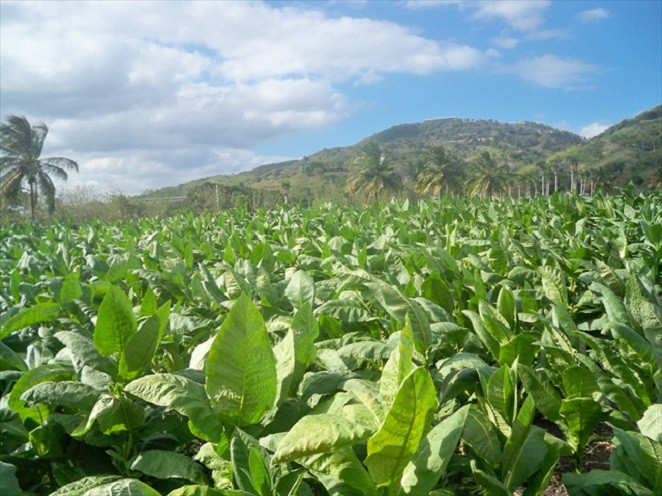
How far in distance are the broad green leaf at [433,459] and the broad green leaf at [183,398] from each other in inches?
15.8

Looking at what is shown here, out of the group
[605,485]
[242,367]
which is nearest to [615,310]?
[605,485]

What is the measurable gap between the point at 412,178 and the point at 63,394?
10749cm

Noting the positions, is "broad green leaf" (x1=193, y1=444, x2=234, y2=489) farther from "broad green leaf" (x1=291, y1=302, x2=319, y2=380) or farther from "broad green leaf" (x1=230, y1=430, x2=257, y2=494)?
"broad green leaf" (x1=291, y1=302, x2=319, y2=380)

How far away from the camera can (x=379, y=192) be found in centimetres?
7962

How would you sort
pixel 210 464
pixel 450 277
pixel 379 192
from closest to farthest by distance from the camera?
pixel 210 464 < pixel 450 277 < pixel 379 192

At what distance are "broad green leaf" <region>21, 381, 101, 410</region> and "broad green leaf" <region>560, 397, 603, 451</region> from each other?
3.54ft

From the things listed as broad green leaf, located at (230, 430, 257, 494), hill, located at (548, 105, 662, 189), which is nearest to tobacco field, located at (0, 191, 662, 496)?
broad green leaf, located at (230, 430, 257, 494)

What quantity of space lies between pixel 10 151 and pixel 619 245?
64.6 metres

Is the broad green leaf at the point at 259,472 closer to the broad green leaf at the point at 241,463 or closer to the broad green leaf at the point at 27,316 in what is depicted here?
the broad green leaf at the point at 241,463

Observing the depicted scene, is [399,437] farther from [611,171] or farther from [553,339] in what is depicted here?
[611,171]

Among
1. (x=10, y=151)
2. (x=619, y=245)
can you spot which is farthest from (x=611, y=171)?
(x=619, y=245)

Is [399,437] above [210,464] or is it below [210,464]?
above

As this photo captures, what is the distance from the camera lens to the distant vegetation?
127 ft

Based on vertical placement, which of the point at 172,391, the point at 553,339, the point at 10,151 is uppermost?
the point at 10,151
